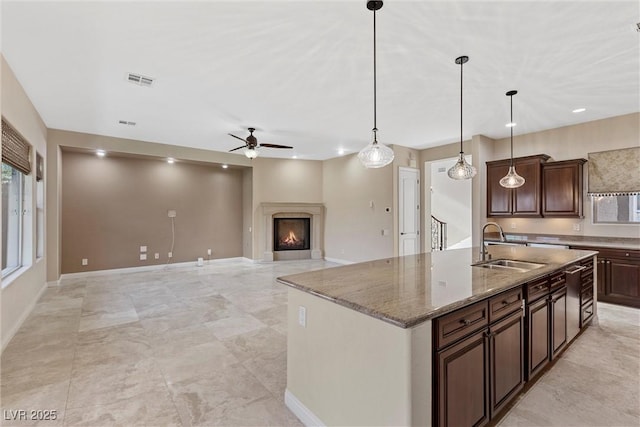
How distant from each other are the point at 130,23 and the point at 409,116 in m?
3.77

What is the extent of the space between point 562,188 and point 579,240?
2.91 feet

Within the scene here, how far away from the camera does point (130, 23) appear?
2.45 metres

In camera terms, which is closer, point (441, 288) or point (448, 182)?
point (441, 288)

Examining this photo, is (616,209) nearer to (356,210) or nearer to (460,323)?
(356,210)

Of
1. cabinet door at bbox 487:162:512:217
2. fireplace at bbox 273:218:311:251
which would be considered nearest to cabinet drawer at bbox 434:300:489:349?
cabinet door at bbox 487:162:512:217

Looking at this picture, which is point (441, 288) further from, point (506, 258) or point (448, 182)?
point (448, 182)

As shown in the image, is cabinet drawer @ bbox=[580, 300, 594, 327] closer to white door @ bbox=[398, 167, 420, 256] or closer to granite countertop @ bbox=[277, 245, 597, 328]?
granite countertop @ bbox=[277, 245, 597, 328]

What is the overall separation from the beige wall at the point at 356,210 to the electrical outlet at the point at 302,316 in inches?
201

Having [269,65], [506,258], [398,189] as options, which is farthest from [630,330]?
[269,65]

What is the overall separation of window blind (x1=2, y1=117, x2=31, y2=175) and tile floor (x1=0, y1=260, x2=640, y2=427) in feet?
6.23

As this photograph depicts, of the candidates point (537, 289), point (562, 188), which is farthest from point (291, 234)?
point (537, 289)

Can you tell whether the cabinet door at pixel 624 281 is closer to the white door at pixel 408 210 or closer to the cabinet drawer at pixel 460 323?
the white door at pixel 408 210

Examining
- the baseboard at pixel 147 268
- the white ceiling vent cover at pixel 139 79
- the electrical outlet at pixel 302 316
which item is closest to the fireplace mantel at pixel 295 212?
Answer: the baseboard at pixel 147 268

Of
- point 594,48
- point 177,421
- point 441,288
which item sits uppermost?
point 594,48
